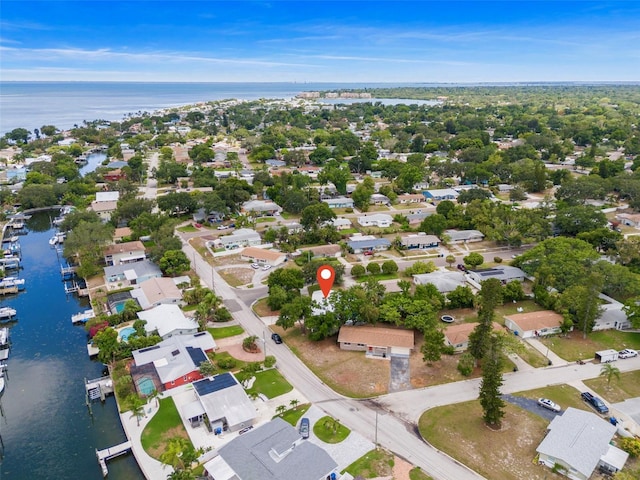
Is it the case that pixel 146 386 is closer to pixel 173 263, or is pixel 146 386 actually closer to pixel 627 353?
pixel 173 263

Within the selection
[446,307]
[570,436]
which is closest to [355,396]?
[570,436]

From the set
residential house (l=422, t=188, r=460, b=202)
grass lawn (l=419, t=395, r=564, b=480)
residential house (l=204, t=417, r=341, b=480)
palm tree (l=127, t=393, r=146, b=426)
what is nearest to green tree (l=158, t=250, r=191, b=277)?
palm tree (l=127, t=393, r=146, b=426)

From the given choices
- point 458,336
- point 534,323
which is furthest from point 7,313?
point 534,323

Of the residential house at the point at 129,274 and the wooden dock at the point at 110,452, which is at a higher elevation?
the residential house at the point at 129,274

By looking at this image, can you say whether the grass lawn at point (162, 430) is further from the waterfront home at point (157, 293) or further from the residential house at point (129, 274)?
the residential house at point (129, 274)

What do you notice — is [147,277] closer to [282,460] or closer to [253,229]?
[253,229]

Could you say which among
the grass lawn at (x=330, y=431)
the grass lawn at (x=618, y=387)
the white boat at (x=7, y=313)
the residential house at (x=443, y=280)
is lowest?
the white boat at (x=7, y=313)

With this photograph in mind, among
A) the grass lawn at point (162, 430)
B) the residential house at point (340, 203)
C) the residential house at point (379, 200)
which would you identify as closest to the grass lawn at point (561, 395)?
the grass lawn at point (162, 430)

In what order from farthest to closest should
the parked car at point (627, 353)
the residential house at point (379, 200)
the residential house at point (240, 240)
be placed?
the residential house at point (379, 200), the residential house at point (240, 240), the parked car at point (627, 353)

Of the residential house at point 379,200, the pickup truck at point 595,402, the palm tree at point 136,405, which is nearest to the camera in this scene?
the palm tree at point 136,405
